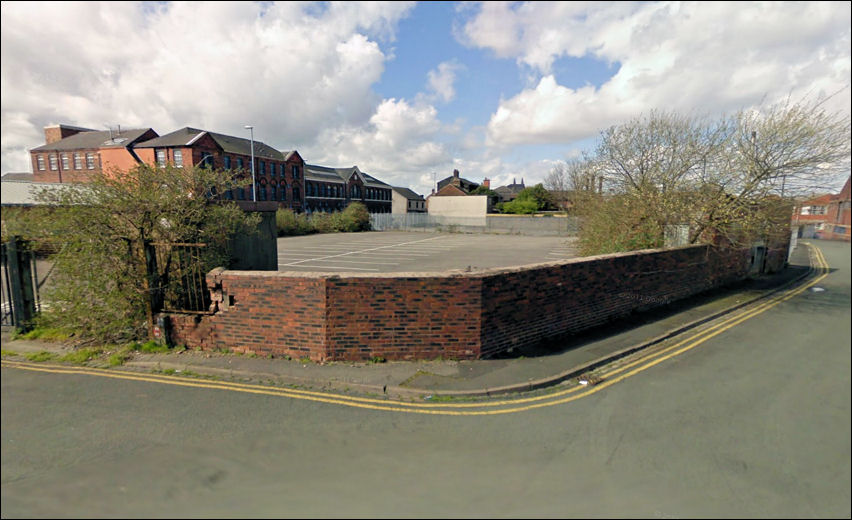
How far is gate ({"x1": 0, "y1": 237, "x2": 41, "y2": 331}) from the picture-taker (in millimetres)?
7059

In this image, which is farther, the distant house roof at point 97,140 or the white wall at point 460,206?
the white wall at point 460,206

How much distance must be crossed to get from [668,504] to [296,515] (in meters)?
3.08

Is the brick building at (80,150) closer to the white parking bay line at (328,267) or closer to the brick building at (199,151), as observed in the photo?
the brick building at (199,151)

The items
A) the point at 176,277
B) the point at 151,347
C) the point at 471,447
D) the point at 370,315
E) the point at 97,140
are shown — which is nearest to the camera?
the point at 471,447

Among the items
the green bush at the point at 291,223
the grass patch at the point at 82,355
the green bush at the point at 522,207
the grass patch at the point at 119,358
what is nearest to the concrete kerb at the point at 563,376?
the grass patch at the point at 119,358

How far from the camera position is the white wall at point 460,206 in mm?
57594

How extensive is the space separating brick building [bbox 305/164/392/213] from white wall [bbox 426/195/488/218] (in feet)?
31.9

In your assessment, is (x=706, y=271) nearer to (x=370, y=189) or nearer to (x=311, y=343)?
(x=311, y=343)

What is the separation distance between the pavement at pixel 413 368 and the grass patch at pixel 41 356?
147 mm

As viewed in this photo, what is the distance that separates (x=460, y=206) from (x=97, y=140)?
144ft

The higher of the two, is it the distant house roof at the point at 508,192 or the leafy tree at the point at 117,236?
the distant house roof at the point at 508,192

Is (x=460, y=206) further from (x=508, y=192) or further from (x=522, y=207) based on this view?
(x=508, y=192)

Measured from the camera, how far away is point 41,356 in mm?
6500

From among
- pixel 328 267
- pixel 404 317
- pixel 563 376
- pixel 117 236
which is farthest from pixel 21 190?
pixel 328 267
